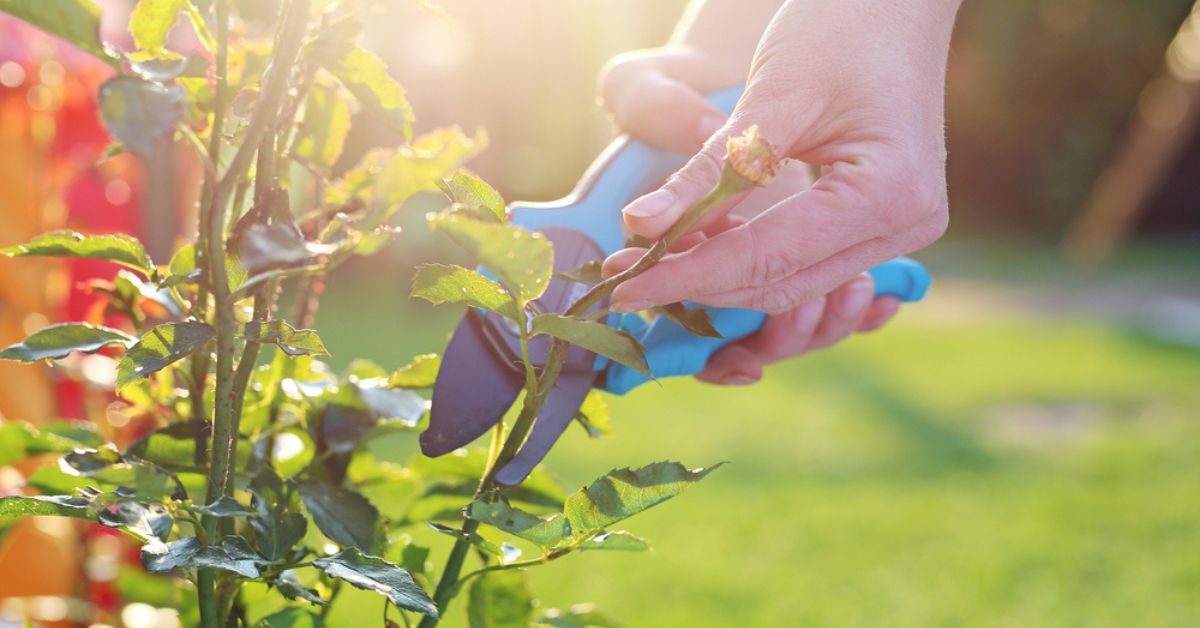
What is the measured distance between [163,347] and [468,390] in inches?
8.6

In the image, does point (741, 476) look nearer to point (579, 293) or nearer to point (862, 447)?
point (862, 447)

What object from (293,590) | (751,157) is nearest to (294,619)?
(293,590)

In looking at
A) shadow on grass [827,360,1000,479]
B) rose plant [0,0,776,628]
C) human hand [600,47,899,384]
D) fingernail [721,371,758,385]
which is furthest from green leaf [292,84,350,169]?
shadow on grass [827,360,1000,479]

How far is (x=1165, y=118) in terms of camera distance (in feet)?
30.4

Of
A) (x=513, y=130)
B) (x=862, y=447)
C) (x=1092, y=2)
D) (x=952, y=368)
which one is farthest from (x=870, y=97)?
(x=1092, y=2)

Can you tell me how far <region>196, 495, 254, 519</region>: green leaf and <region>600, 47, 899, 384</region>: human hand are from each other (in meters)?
0.47

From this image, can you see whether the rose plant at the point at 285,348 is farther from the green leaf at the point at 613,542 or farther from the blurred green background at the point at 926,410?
the blurred green background at the point at 926,410

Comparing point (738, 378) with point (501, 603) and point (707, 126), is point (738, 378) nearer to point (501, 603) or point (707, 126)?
point (707, 126)

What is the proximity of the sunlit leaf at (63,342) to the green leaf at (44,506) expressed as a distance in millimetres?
80

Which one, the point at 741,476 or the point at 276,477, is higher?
the point at 276,477

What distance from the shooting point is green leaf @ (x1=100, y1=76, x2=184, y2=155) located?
1.71ft

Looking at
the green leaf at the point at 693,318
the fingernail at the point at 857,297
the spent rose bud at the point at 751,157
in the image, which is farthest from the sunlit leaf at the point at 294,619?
the fingernail at the point at 857,297

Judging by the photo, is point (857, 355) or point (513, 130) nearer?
point (857, 355)

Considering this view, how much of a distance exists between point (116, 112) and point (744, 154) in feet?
0.96
